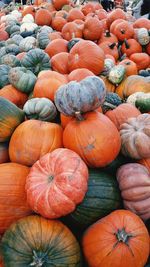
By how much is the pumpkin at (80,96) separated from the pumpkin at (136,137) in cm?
30

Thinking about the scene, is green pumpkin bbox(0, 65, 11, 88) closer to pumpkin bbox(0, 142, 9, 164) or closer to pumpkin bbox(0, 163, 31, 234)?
pumpkin bbox(0, 142, 9, 164)

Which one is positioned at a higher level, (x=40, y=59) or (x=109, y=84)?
(x=40, y=59)

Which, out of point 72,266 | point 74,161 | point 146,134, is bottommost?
point 72,266

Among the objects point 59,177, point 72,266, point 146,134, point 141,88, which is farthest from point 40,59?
point 72,266

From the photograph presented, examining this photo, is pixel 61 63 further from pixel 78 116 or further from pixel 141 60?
pixel 78 116

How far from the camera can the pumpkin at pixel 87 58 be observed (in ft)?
9.48

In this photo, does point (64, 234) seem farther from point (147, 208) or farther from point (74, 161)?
point (147, 208)

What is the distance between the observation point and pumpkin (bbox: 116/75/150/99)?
2.79 metres

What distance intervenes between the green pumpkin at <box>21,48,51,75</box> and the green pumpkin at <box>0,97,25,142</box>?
3.57 feet

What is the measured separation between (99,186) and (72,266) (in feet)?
1.46

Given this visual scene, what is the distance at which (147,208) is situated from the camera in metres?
1.77

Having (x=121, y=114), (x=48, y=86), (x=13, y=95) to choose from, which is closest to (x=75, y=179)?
(x=121, y=114)

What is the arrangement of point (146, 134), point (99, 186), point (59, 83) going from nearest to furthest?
point (99, 186) → point (146, 134) → point (59, 83)

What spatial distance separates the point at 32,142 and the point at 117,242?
751 millimetres
